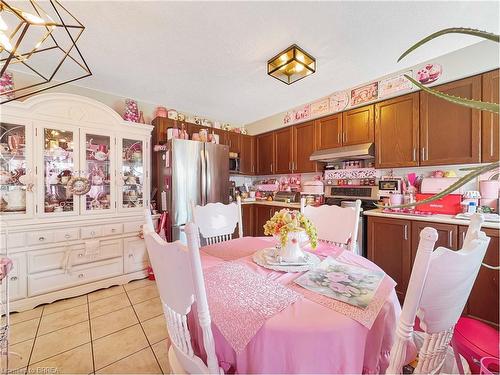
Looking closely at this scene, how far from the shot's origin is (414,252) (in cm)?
197

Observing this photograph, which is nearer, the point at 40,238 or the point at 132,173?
the point at 40,238

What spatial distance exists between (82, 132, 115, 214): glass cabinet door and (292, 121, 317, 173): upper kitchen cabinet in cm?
251

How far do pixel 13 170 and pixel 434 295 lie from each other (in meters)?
3.26

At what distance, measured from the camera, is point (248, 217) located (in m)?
3.66

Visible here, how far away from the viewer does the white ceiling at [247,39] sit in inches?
58.8

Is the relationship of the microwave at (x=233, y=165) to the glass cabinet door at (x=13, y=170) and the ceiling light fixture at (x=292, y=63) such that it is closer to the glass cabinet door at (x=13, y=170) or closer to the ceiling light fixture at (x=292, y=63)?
the ceiling light fixture at (x=292, y=63)

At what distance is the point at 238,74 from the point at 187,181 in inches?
56.1

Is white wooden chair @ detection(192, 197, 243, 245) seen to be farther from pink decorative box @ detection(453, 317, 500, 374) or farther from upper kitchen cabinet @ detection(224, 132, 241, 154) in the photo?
upper kitchen cabinet @ detection(224, 132, 241, 154)

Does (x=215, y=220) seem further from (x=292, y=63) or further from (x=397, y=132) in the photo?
(x=397, y=132)

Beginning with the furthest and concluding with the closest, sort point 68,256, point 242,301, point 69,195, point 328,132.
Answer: point 328,132, point 69,195, point 68,256, point 242,301

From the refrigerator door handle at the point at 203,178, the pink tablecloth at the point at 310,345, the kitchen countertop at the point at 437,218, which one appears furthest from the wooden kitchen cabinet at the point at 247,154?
the pink tablecloth at the point at 310,345

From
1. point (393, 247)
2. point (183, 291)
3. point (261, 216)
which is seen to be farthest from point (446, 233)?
point (261, 216)

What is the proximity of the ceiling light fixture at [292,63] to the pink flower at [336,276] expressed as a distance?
1790 millimetres

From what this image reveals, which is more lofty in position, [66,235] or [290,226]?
[290,226]
